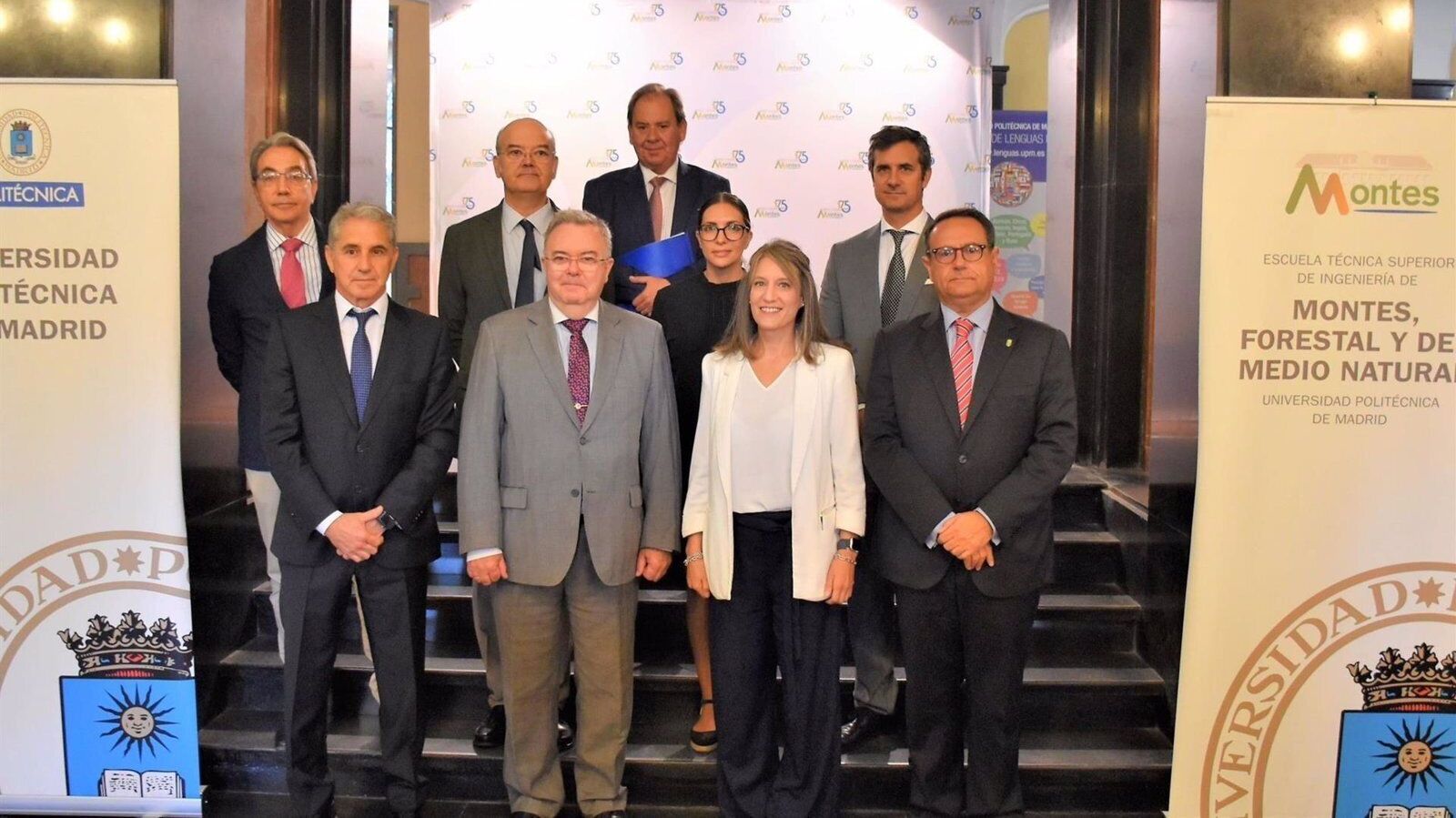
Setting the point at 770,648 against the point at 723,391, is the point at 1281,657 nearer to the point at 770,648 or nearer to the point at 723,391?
the point at 770,648

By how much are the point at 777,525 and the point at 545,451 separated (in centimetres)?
63

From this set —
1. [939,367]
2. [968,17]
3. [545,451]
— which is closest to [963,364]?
[939,367]

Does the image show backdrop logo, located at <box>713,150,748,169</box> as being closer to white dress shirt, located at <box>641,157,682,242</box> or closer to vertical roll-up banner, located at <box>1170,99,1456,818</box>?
white dress shirt, located at <box>641,157,682,242</box>

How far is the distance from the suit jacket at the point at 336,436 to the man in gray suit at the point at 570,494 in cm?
16

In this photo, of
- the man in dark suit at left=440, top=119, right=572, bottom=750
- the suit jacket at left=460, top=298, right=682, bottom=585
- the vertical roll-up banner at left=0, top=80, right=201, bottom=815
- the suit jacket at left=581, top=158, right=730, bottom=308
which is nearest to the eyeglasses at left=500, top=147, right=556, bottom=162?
the man in dark suit at left=440, top=119, right=572, bottom=750

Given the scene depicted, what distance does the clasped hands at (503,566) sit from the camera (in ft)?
10.1

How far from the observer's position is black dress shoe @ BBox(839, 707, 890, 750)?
3674mm

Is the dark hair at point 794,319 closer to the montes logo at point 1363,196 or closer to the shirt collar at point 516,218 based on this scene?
the shirt collar at point 516,218

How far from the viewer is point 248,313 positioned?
3.41 m

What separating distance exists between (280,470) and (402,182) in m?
3.96

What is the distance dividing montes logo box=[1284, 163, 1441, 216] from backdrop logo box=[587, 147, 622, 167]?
4165mm

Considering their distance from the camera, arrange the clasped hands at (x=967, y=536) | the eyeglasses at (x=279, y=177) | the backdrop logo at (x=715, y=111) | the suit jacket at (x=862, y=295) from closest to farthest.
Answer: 1. the clasped hands at (x=967, y=536)
2. the eyeglasses at (x=279, y=177)
3. the suit jacket at (x=862, y=295)
4. the backdrop logo at (x=715, y=111)

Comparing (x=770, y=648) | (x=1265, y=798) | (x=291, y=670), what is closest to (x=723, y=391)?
(x=770, y=648)

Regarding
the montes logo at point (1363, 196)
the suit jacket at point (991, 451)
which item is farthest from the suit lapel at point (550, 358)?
the montes logo at point (1363, 196)
